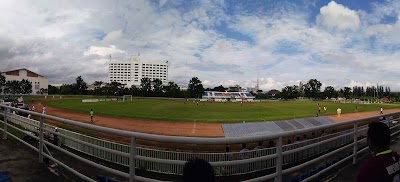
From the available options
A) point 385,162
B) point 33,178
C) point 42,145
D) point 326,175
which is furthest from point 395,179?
point 42,145

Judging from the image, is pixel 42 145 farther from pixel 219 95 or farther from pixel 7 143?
pixel 219 95

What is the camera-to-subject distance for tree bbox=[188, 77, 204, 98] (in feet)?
361

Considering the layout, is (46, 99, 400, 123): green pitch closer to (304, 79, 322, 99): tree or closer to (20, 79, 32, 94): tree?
(20, 79, 32, 94): tree

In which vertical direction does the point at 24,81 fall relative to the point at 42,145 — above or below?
above

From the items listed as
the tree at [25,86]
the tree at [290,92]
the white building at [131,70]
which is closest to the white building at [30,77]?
the tree at [25,86]

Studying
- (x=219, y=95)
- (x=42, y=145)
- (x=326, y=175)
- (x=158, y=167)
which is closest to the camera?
(x=326, y=175)

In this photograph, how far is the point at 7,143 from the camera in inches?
254

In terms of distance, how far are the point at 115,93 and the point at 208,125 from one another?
279 ft

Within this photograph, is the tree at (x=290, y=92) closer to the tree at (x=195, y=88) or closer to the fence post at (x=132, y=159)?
the tree at (x=195, y=88)

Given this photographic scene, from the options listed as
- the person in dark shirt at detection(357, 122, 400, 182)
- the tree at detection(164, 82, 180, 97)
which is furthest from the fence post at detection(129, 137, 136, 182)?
the tree at detection(164, 82, 180, 97)

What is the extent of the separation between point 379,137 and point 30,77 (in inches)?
5221

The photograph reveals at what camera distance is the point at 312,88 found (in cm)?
13100

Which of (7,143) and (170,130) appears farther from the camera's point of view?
(170,130)

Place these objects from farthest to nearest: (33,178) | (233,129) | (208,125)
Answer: (208,125) < (233,129) < (33,178)
